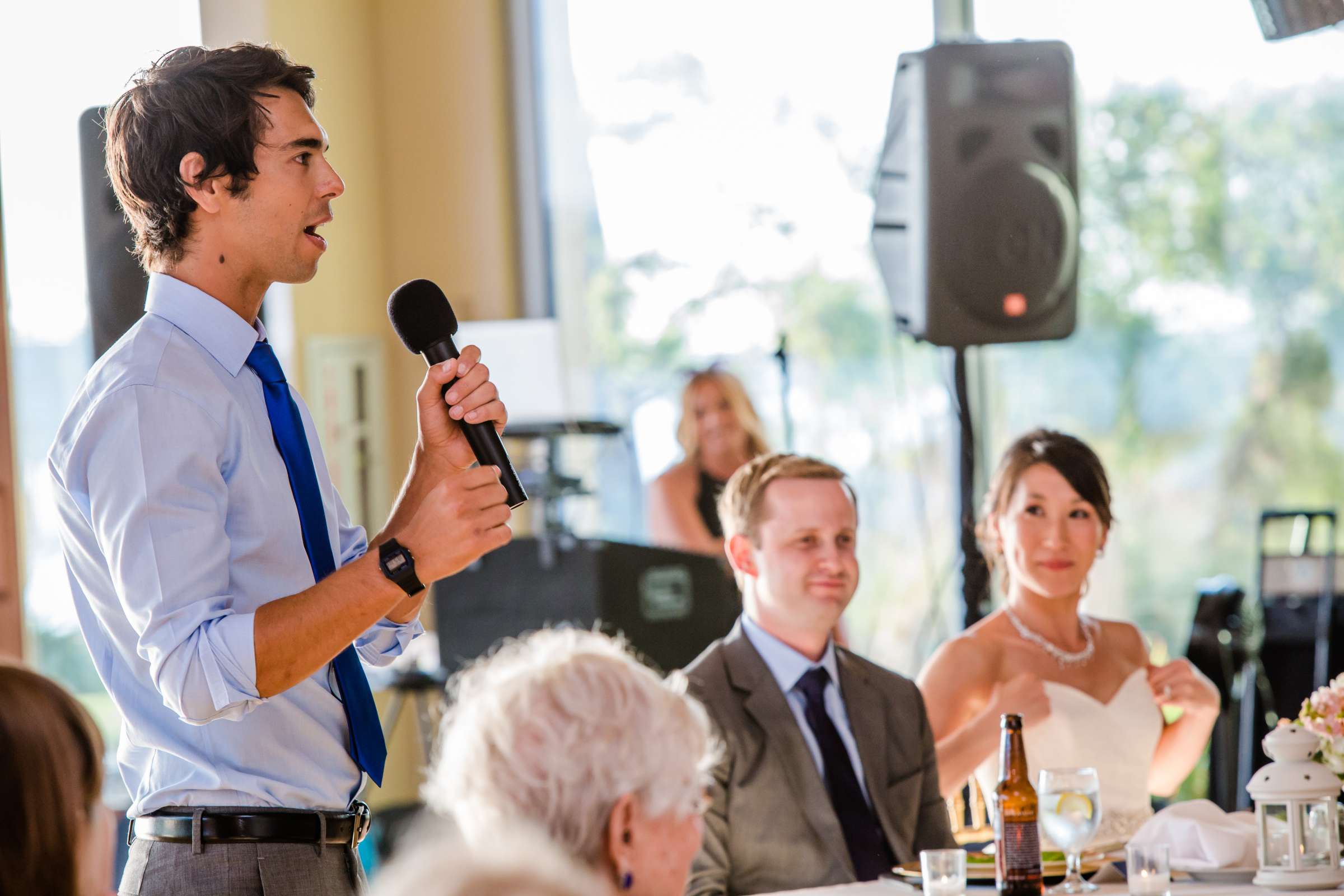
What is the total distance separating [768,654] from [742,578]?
7.5 inches

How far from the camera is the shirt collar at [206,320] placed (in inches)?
69.5

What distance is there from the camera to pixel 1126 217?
5449 millimetres

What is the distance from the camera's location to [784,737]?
270 centimetres

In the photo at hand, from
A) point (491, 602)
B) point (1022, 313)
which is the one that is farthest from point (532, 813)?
point (491, 602)

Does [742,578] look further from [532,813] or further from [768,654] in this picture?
[532,813]

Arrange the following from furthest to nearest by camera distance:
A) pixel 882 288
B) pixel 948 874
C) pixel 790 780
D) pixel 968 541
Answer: pixel 882 288 < pixel 968 541 < pixel 790 780 < pixel 948 874

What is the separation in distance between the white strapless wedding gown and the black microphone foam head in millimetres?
1582

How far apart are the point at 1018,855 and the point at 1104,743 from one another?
1.02 meters

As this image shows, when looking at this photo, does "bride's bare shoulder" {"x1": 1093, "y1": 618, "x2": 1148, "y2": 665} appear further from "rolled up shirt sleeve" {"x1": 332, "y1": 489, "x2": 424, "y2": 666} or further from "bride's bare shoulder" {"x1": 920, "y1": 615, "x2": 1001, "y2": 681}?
"rolled up shirt sleeve" {"x1": 332, "y1": 489, "x2": 424, "y2": 666}

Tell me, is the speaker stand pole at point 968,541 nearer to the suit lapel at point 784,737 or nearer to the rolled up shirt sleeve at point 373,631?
the suit lapel at point 784,737

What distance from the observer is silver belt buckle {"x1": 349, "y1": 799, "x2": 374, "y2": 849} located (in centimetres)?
181

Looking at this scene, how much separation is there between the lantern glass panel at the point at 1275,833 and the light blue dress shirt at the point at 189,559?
1295mm

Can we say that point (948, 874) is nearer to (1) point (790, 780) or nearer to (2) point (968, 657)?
(1) point (790, 780)

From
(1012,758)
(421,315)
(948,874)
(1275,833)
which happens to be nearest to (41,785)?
(421,315)
